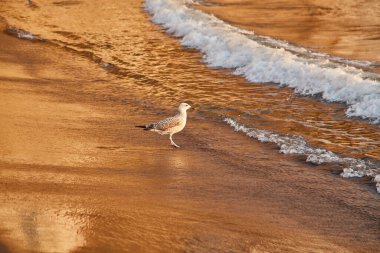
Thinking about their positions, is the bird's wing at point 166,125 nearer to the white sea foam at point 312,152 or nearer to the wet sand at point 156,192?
the wet sand at point 156,192

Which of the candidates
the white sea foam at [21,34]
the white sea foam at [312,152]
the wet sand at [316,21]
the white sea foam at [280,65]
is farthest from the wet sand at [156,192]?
the white sea foam at [21,34]

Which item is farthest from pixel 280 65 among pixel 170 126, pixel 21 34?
pixel 21 34

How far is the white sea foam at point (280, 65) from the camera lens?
13.3 meters

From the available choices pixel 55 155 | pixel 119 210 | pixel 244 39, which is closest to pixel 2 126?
pixel 55 155

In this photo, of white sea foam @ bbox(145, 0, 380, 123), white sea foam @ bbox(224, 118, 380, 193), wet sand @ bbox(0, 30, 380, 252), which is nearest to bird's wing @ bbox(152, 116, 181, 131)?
wet sand @ bbox(0, 30, 380, 252)

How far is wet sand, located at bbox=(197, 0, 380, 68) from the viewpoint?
1819cm

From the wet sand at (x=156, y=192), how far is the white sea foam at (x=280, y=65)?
3.13 metres

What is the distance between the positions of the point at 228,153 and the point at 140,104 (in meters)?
3.41

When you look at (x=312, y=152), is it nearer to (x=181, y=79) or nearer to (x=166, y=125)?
(x=166, y=125)

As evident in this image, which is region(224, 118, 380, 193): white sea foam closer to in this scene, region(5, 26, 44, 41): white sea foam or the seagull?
the seagull

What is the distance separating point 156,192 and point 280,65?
313 inches

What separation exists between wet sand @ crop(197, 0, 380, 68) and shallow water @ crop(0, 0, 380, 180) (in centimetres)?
89

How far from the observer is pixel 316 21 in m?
22.4

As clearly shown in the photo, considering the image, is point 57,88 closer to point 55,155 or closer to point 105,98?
point 105,98
